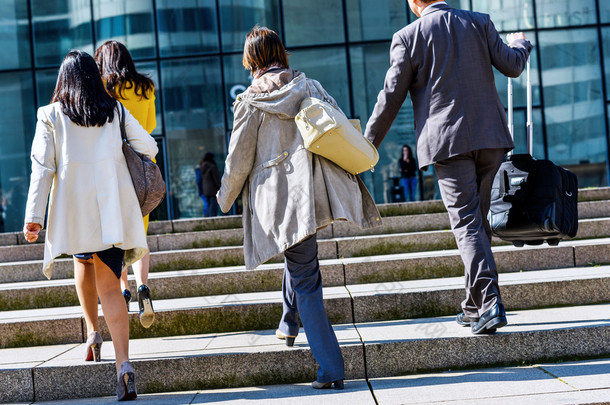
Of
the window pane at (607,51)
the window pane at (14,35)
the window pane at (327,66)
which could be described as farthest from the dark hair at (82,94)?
the window pane at (607,51)

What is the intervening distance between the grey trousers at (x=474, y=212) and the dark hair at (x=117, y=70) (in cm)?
217

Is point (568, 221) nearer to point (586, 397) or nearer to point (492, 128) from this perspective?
point (492, 128)

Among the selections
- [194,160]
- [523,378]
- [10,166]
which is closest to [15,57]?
[10,166]

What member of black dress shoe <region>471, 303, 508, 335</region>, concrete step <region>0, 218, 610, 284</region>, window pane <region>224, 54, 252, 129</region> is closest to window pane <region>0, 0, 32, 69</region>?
window pane <region>224, 54, 252, 129</region>

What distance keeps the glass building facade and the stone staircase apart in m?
8.61

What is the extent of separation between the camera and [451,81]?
3764 mm

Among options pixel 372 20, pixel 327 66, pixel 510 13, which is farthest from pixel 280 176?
pixel 510 13

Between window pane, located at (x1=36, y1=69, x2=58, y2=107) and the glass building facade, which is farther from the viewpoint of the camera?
window pane, located at (x1=36, y1=69, x2=58, y2=107)

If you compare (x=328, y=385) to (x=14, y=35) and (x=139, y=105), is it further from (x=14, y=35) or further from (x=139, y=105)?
(x=14, y=35)

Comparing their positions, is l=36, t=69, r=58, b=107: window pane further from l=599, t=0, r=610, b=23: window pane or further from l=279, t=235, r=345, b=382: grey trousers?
l=279, t=235, r=345, b=382: grey trousers

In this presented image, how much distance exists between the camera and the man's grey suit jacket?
12.2 ft

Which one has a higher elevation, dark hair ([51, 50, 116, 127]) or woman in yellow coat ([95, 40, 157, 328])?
woman in yellow coat ([95, 40, 157, 328])

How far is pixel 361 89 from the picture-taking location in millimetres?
14961

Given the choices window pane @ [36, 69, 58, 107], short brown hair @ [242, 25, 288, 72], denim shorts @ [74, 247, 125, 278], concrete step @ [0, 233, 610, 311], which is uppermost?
window pane @ [36, 69, 58, 107]
